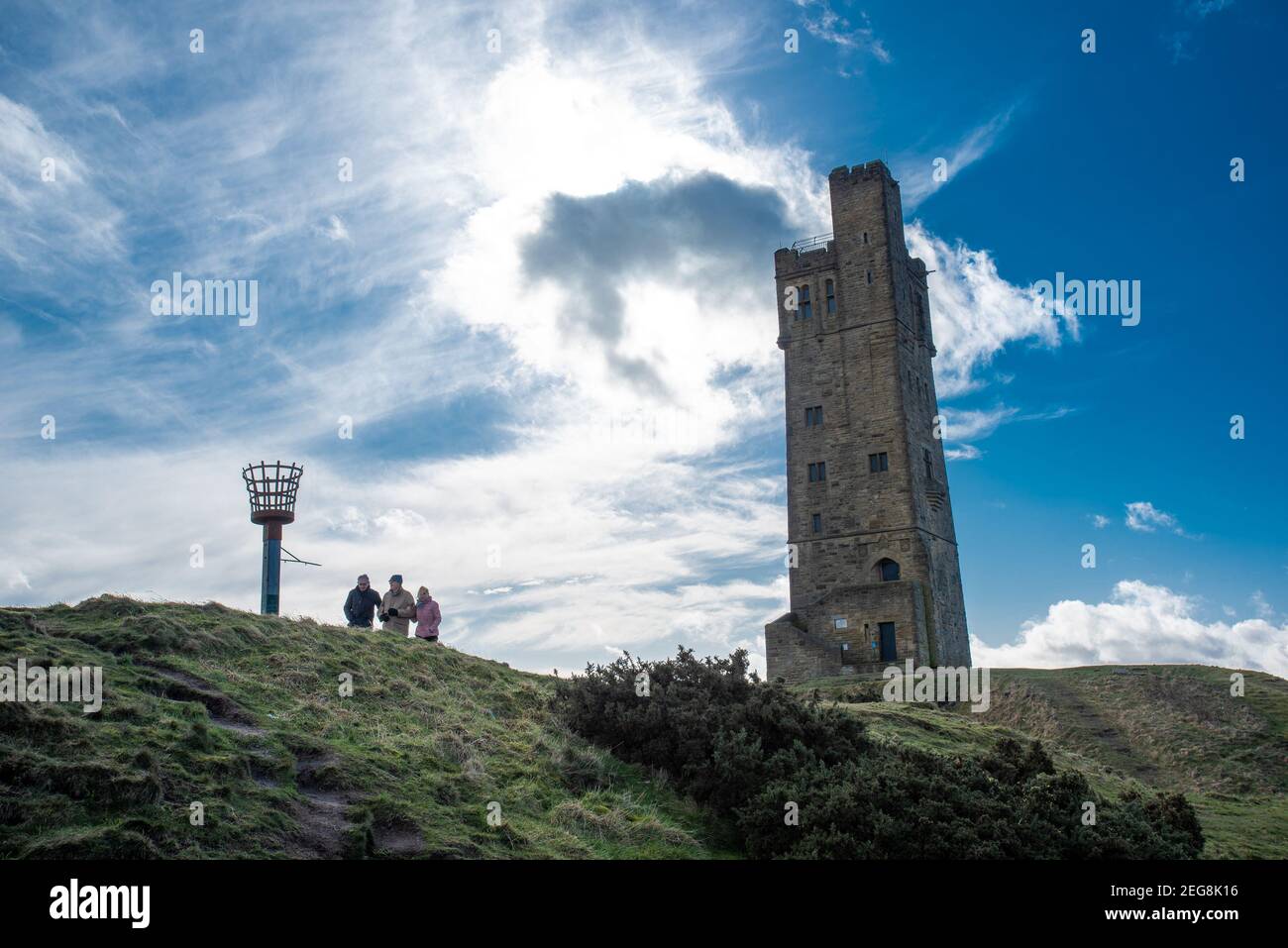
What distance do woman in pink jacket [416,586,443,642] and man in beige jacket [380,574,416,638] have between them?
0.90ft

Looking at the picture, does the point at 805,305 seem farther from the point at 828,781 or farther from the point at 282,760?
the point at 282,760

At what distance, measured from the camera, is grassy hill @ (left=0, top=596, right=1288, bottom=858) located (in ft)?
32.4

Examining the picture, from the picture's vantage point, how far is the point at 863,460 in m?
46.3

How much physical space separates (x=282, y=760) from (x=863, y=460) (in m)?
37.6

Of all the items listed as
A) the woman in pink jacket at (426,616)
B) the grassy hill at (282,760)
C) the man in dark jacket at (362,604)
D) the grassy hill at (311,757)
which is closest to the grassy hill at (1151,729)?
the grassy hill at (311,757)

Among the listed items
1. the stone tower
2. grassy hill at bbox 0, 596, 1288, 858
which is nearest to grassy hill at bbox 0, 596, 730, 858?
grassy hill at bbox 0, 596, 1288, 858

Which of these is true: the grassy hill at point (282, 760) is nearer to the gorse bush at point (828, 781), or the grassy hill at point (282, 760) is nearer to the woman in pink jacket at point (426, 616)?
the gorse bush at point (828, 781)

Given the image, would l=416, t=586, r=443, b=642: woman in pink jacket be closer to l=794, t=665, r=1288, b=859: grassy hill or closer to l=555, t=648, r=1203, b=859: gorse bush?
l=555, t=648, r=1203, b=859: gorse bush

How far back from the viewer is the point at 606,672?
1811cm

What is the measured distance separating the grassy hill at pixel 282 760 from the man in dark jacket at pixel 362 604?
266cm

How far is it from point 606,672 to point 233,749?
300 inches
